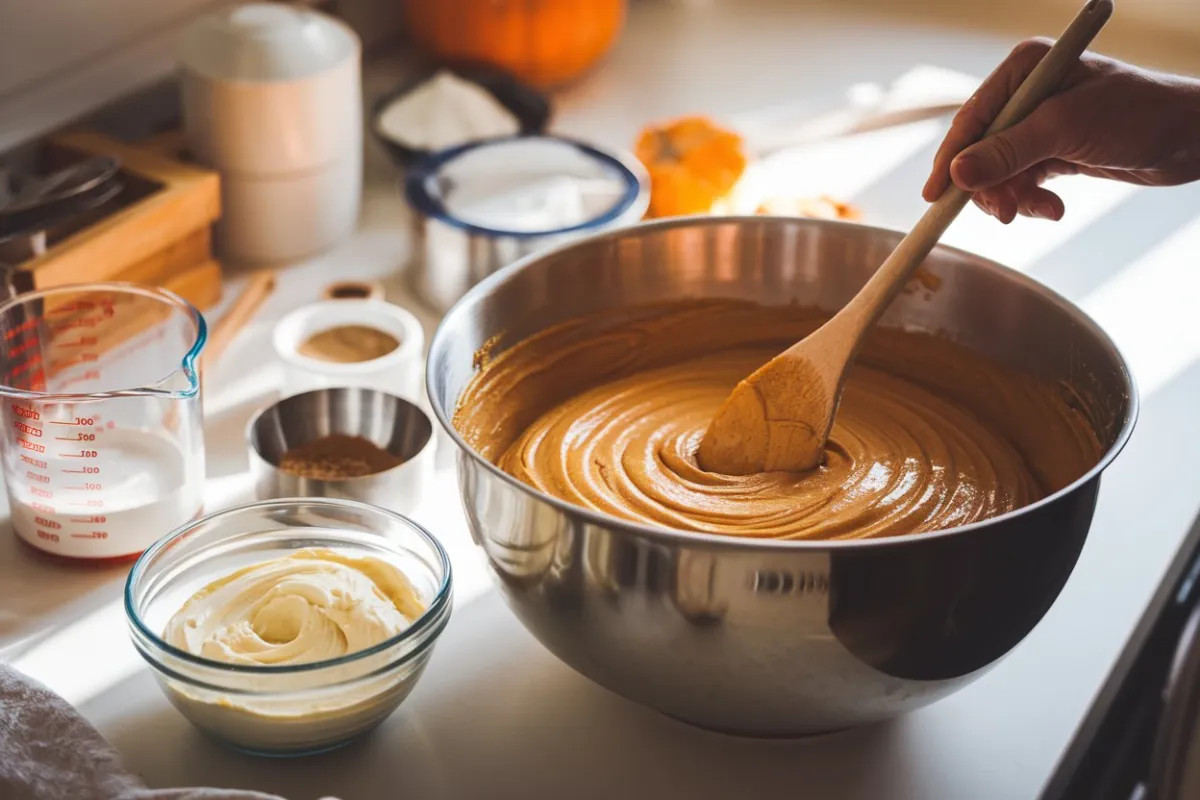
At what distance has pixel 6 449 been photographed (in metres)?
1.01

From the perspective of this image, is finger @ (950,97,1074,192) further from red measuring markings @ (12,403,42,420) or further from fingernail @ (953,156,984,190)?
red measuring markings @ (12,403,42,420)

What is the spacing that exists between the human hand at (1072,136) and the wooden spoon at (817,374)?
2cm

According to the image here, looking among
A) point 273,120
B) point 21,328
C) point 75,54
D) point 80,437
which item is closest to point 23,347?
point 21,328

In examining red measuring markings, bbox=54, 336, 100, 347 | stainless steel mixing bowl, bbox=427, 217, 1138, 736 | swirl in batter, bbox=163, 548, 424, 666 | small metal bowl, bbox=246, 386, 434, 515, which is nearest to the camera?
stainless steel mixing bowl, bbox=427, 217, 1138, 736

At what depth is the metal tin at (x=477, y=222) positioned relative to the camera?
1.35 metres

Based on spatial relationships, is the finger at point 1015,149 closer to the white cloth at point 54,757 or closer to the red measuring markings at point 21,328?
the white cloth at point 54,757

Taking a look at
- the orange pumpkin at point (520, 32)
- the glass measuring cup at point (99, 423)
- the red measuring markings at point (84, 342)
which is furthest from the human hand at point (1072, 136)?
the orange pumpkin at point (520, 32)

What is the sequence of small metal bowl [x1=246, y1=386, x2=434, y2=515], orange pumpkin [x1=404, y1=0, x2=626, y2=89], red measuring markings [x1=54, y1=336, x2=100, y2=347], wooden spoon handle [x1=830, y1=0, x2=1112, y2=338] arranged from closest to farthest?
wooden spoon handle [x1=830, y1=0, x2=1112, y2=338], small metal bowl [x1=246, y1=386, x2=434, y2=515], red measuring markings [x1=54, y1=336, x2=100, y2=347], orange pumpkin [x1=404, y1=0, x2=626, y2=89]

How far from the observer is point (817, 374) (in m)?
0.98

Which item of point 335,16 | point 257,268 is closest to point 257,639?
point 257,268

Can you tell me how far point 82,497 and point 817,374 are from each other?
1.86 feet

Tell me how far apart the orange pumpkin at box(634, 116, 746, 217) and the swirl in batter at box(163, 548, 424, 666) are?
28.1 inches

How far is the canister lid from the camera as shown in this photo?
136 cm

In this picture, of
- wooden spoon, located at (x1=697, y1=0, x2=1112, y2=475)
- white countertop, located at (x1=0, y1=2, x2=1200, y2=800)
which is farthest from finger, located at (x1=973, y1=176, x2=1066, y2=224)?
white countertop, located at (x1=0, y1=2, x2=1200, y2=800)
